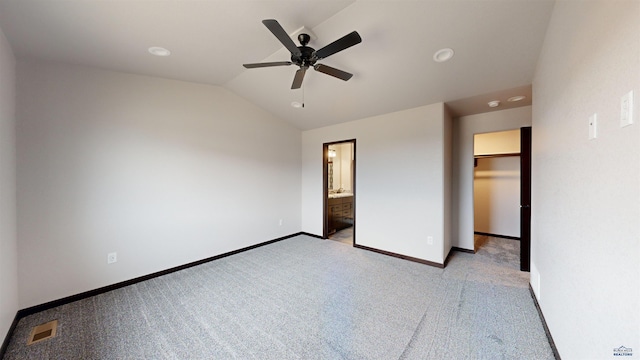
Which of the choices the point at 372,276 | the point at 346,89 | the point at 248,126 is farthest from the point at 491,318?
the point at 248,126

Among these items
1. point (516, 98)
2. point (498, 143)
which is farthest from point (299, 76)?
point (498, 143)

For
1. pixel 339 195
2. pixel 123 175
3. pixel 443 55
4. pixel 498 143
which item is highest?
pixel 443 55

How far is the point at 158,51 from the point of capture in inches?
91.3

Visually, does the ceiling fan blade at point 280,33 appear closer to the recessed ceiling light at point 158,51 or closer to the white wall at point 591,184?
the recessed ceiling light at point 158,51

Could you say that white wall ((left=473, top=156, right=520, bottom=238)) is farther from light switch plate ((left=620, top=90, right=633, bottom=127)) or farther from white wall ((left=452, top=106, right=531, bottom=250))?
light switch plate ((left=620, top=90, right=633, bottom=127))

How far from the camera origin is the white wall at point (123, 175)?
87.2 inches

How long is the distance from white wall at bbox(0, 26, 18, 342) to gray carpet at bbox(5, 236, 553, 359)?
30 centimetres

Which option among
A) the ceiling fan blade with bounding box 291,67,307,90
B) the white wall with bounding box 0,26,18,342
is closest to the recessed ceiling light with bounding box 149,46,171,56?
the white wall with bounding box 0,26,18,342

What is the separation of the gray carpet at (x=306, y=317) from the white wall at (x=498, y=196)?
1.91 meters

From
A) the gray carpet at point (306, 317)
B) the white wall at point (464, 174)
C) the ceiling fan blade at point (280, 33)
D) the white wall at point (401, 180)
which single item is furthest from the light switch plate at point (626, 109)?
the white wall at point (464, 174)

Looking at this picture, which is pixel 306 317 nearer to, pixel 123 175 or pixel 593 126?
pixel 593 126

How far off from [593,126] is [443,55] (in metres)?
1.57

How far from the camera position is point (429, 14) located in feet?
6.18

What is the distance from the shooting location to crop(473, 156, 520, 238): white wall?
458 cm
